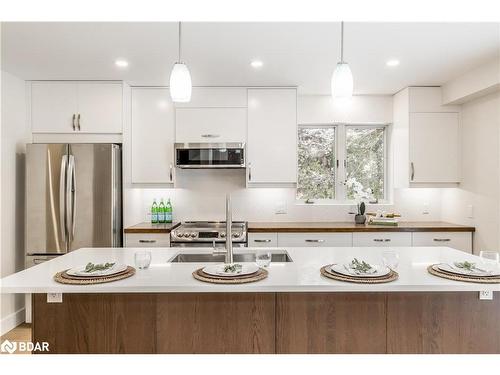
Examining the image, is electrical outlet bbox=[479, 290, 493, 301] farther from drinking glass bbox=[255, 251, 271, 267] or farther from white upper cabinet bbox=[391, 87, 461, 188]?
white upper cabinet bbox=[391, 87, 461, 188]

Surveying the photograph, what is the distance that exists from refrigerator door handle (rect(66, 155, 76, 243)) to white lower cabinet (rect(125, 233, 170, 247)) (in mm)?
490

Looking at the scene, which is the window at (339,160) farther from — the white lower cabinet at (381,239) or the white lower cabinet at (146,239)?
the white lower cabinet at (146,239)

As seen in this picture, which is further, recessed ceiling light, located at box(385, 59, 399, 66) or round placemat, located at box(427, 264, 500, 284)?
recessed ceiling light, located at box(385, 59, 399, 66)

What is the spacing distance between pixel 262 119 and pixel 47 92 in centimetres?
216

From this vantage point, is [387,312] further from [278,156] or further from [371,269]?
[278,156]

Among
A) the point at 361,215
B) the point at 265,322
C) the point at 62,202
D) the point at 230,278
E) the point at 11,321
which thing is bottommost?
the point at 11,321

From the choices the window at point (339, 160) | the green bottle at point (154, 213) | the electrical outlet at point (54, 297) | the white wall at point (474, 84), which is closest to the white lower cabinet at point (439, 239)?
the window at point (339, 160)

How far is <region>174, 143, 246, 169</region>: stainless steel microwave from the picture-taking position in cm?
357

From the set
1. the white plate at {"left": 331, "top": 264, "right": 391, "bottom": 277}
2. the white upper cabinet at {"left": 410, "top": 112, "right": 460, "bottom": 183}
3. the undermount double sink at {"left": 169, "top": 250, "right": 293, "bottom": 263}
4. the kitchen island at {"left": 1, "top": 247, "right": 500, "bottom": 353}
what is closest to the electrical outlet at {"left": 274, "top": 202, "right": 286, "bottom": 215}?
the white upper cabinet at {"left": 410, "top": 112, "right": 460, "bottom": 183}

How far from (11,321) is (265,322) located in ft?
9.31

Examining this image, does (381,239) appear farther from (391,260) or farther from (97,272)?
(97,272)

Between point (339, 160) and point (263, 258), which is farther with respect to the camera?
point (339, 160)

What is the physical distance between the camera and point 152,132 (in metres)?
3.66

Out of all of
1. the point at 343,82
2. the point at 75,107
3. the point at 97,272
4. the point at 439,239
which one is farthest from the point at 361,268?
the point at 75,107
